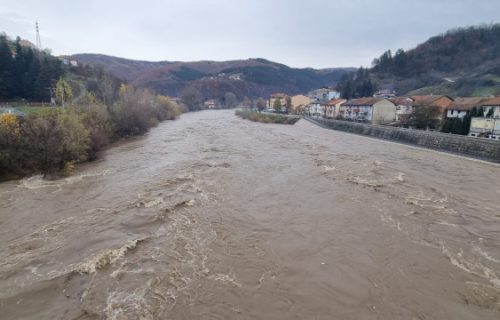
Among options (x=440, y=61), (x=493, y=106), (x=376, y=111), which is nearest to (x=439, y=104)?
(x=376, y=111)

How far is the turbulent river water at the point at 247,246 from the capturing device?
5.50m

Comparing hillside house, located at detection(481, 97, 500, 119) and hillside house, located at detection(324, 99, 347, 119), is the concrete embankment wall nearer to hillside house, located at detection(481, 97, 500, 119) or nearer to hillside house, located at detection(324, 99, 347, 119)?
hillside house, located at detection(481, 97, 500, 119)

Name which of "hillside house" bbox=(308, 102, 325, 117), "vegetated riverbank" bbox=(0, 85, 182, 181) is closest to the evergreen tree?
"vegetated riverbank" bbox=(0, 85, 182, 181)

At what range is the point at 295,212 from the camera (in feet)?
32.9

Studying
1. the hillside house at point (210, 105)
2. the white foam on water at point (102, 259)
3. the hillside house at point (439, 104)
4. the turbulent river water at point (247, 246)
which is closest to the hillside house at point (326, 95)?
the hillside house at point (439, 104)

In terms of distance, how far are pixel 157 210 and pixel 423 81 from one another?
276 feet

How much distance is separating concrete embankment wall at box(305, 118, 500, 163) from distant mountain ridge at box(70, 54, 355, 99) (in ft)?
314

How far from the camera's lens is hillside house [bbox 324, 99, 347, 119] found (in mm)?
52388

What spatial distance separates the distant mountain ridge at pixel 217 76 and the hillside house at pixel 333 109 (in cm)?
7276

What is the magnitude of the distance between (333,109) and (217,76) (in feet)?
344

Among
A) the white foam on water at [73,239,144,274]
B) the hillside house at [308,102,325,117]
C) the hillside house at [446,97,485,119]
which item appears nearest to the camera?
the white foam on water at [73,239,144,274]

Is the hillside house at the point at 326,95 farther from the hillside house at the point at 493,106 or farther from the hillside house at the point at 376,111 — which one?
the hillside house at the point at 493,106

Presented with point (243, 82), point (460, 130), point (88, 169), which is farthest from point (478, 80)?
point (243, 82)

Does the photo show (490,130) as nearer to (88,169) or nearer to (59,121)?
(88,169)
